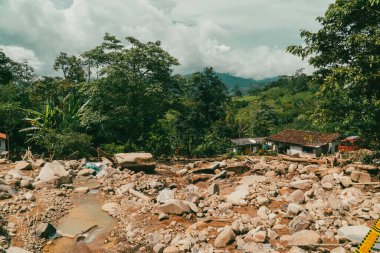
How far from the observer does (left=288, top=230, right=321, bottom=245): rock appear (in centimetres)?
868

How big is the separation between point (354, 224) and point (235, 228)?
375 centimetres

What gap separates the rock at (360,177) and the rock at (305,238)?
20.3 feet

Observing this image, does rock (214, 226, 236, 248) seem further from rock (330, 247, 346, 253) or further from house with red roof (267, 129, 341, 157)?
house with red roof (267, 129, 341, 157)

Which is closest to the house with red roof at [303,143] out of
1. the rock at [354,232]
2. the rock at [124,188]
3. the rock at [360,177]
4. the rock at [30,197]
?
the rock at [360,177]

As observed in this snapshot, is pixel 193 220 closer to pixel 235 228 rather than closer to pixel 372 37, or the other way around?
pixel 235 228

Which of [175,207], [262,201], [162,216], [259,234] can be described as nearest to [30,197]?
[162,216]

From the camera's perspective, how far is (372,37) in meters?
11.4

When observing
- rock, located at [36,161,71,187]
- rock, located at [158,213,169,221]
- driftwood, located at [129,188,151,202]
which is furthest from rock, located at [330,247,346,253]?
rock, located at [36,161,71,187]

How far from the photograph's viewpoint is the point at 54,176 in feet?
49.7

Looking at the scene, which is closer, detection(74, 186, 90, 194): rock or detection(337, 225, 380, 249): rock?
detection(337, 225, 380, 249): rock

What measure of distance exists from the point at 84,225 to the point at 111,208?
1618 mm

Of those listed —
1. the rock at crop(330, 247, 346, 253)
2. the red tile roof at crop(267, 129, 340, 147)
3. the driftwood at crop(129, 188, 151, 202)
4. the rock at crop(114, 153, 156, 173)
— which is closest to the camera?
the rock at crop(330, 247, 346, 253)

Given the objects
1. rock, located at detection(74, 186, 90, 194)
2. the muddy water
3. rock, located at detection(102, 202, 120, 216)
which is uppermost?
rock, located at detection(74, 186, 90, 194)

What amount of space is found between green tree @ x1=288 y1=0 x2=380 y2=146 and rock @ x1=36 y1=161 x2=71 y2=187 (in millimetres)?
12019
